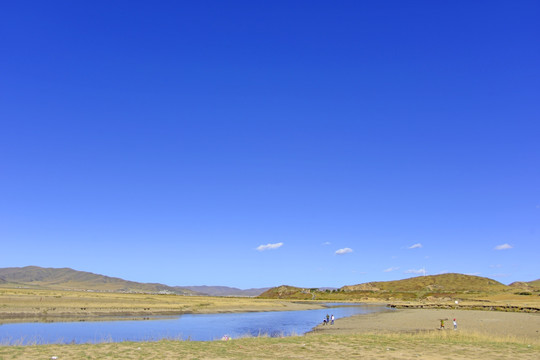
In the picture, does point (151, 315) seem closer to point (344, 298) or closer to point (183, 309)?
point (183, 309)

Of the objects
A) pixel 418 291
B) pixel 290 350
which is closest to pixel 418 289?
pixel 418 291

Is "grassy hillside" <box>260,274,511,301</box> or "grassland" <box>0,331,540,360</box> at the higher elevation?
"grassy hillside" <box>260,274,511,301</box>

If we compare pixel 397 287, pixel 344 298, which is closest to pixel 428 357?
pixel 344 298

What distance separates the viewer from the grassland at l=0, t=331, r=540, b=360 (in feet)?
62.4

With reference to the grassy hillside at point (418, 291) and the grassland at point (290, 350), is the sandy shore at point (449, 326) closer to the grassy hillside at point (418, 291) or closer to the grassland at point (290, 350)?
the grassland at point (290, 350)

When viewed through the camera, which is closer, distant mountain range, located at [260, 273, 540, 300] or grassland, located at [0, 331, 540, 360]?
grassland, located at [0, 331, 540, 360]

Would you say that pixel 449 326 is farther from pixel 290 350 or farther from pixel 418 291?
pixel 418 291

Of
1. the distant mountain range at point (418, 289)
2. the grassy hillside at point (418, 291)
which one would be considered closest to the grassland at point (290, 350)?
the grassy hillside at point (418, 291)

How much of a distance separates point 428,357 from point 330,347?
556 cm

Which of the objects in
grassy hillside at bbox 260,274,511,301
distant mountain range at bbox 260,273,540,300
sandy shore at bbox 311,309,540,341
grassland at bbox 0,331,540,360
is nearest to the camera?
grassland at bbox 0,331,540,360

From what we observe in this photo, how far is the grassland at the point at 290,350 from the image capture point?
1902 cm

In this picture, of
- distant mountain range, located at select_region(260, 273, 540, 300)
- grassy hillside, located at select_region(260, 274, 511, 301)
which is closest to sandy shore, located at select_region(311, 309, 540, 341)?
grassy hillside, located at select_region(260, 274, 511, 301)

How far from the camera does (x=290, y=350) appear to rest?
21.6m

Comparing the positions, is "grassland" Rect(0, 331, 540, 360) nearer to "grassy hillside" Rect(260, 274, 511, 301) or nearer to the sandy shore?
the sandy shore
